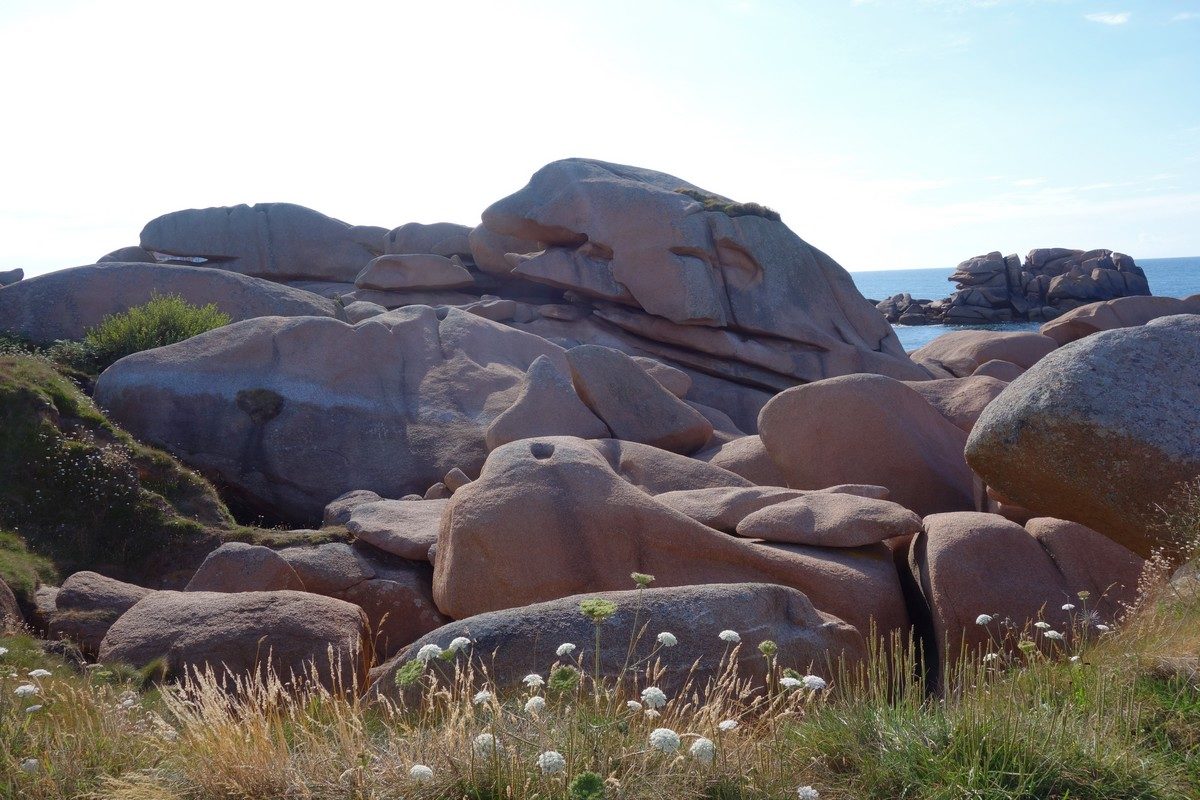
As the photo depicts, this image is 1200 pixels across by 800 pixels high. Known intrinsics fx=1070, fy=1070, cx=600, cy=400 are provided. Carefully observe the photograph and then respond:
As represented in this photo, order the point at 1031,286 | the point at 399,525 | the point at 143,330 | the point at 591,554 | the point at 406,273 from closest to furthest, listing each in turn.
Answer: the point at 591,554 → the point at 399,525 → the point at 143,330 → the point at 406,273 → the point at 1031,286

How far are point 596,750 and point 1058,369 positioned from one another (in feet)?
15.9

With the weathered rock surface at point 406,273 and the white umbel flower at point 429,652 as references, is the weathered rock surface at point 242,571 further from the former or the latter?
the weathered rock surface at point 406,273

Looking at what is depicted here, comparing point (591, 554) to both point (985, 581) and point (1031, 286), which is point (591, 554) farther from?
point (1031, 286)

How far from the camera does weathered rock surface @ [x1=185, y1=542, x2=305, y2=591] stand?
30.8ft

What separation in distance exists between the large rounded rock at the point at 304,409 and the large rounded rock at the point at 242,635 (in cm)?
552

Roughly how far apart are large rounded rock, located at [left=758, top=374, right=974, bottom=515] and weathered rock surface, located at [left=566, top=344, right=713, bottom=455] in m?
1.93

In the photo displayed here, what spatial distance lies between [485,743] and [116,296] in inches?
624

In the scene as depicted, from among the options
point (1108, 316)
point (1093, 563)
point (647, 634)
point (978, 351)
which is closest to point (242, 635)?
point (647, 634)

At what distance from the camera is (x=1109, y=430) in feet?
23.7

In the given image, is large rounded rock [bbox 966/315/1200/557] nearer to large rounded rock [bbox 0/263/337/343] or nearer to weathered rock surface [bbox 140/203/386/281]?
large rounded rock [bbox 0/263/337/343]

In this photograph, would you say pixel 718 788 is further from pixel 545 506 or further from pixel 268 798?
pixel 545 506

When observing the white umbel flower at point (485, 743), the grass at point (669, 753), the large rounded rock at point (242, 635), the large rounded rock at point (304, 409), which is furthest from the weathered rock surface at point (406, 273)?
the white umbel flower at point (485, 743)

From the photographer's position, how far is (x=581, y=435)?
13.5 meters

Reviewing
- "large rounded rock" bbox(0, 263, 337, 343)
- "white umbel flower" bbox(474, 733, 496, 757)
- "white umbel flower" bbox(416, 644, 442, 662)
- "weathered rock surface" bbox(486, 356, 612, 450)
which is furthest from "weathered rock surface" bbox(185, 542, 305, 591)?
"large rounded rock" bbox(0, 263, 337, 343)
